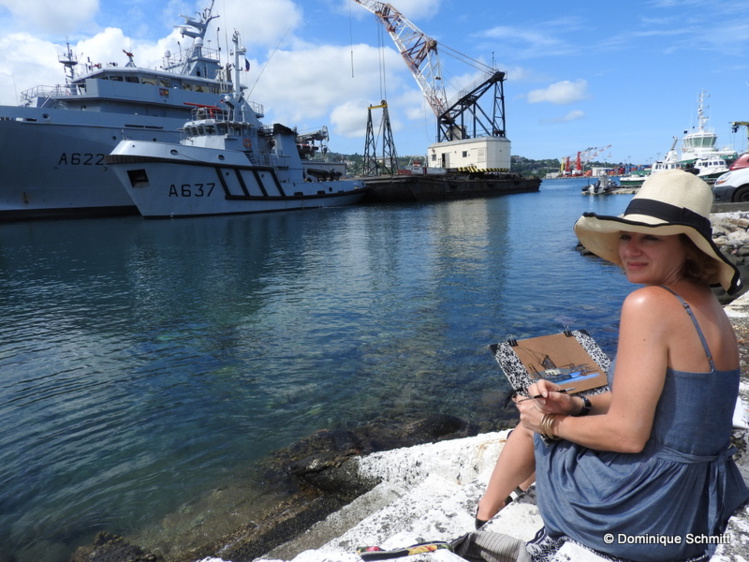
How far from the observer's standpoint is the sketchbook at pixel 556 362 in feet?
10.0

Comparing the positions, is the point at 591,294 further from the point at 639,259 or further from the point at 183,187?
the point at 183,187

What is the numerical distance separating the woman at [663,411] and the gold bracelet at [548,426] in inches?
2.6

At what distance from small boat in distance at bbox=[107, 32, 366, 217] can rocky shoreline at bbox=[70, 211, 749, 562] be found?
28.7 meters

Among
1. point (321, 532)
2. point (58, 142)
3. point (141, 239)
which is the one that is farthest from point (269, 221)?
point (321, 532)

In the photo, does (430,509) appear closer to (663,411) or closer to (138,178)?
(663,411)

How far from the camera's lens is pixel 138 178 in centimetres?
2938

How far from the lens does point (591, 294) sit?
10141 millimetres

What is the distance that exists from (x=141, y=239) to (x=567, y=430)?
22.9 meters

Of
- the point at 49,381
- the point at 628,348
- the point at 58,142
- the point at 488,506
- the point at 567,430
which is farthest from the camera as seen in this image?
the point at 58,142

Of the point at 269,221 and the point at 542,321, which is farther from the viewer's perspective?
the point at 269,221

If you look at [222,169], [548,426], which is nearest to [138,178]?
[222,169]

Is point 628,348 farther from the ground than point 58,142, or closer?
closer

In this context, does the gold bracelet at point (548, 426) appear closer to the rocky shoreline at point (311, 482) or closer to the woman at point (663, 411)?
the woman at point (663, 411)

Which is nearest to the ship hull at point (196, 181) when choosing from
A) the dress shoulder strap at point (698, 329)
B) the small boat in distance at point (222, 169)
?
the small boat in distance at point (222, 169)
